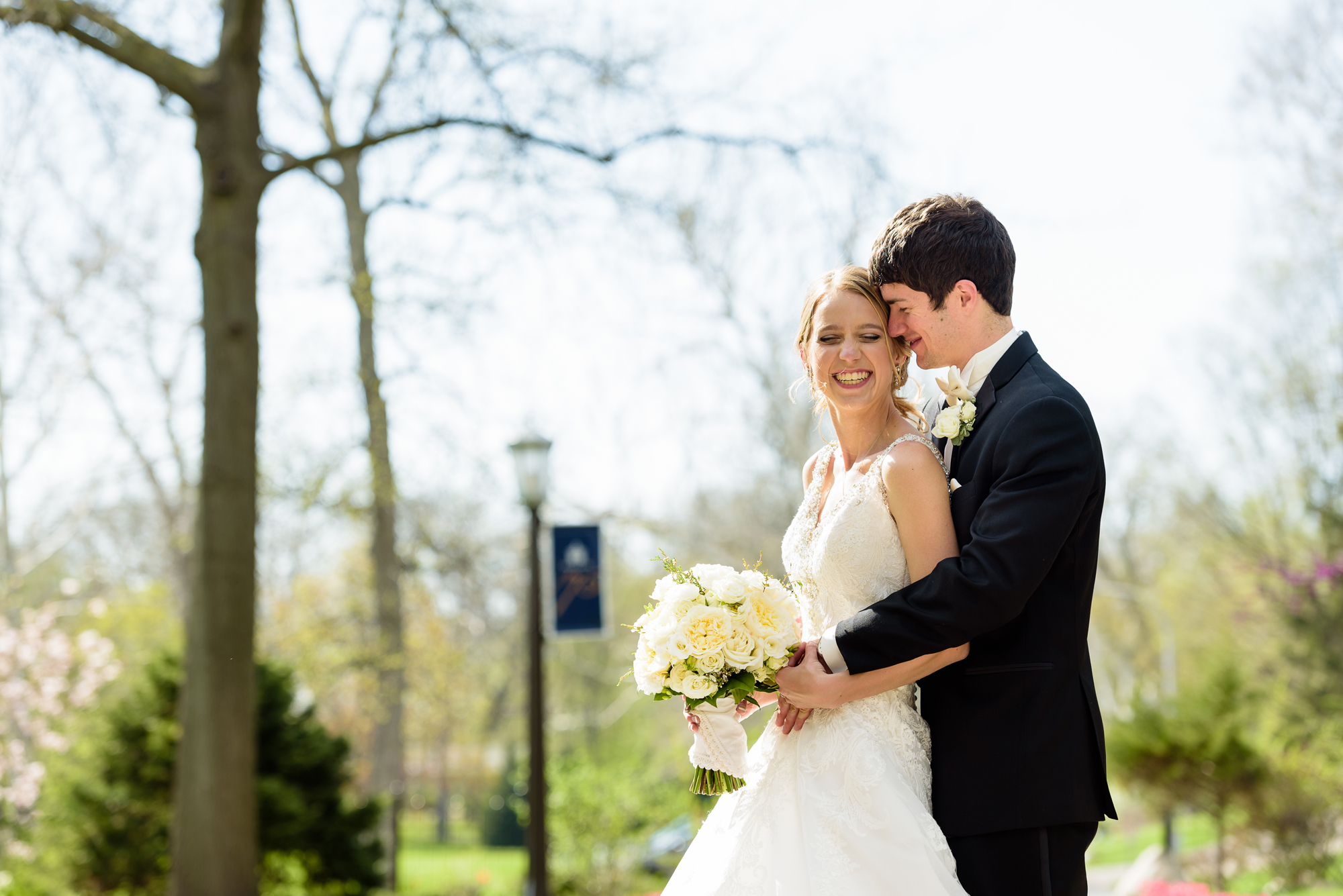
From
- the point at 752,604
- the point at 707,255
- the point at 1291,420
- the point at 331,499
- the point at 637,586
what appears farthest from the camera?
the point at 637,586

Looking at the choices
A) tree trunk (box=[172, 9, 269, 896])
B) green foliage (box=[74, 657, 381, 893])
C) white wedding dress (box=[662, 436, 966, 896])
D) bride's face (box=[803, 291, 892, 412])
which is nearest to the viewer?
white wedding dress (box=[662, 436, 966, 896])

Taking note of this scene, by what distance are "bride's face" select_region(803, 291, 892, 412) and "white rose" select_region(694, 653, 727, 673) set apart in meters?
0.85

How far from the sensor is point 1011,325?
309 centimetres

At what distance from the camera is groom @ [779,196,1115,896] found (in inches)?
103

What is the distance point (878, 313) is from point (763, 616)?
0.94m

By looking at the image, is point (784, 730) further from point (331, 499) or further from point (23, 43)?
point (331, 499)

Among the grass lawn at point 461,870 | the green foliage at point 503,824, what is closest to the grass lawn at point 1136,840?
the grass lawn at point 461,870

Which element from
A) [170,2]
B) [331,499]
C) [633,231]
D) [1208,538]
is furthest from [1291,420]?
[170,2]

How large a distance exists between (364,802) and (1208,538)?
846 inches

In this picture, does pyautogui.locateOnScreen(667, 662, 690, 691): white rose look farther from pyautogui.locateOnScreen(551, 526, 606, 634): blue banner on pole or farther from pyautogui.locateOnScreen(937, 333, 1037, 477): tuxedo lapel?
pyautogui.locateOnScreen(551, 526, 606, 634): blue banner on pole

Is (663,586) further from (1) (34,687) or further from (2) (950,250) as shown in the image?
(1) (34,687)

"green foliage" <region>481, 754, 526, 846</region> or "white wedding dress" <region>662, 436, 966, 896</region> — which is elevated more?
"white wedding dress" <region>662, 436, 966, 896</region>

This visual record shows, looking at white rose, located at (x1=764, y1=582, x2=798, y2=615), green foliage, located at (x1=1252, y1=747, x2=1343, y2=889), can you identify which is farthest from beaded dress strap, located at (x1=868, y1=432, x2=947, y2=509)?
green foliage, located at (x1=1252, y1=747, x2=1343, y2=889)

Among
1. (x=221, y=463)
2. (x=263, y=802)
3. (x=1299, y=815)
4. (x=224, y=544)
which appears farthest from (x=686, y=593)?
(x=1299, y=815)
